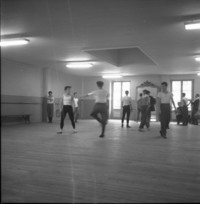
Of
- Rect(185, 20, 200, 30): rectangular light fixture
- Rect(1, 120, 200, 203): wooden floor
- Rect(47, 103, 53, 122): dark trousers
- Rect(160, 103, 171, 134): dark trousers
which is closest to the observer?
Rect(1, 120, 200, 203): wooden floor

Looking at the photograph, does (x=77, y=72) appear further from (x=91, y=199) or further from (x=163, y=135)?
(x=163, y=135)

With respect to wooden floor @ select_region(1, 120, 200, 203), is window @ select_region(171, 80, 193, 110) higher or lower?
higher

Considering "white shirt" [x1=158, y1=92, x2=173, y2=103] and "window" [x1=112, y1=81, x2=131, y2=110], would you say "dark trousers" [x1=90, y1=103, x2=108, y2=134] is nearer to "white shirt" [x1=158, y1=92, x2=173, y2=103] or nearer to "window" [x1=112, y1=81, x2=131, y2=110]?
"window" [x1=112, y1=81, x2=131, y2=110]

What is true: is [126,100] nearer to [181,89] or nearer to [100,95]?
[100,95]

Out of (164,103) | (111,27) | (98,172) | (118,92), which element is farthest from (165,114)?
(118,92)

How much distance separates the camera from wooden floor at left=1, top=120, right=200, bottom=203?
956mm

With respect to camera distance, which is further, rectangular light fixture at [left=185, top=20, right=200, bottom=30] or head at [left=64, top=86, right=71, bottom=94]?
rectangular light fixture at [left=185, top=20, right=200, bottom=30]

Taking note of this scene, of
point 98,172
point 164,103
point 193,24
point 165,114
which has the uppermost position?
point 193,24

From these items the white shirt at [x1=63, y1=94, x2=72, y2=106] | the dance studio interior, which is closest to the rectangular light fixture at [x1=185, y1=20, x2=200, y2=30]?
the dance studio interior

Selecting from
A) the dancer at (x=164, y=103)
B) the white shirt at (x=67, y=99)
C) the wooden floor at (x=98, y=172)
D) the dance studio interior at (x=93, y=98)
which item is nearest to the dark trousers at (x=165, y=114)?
the dancer at (x=164, y=103)

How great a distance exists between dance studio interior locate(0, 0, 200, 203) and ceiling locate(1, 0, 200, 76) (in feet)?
0.03

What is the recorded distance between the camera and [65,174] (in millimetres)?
1406

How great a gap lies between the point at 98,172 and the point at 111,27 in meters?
1.98

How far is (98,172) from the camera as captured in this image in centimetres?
150
